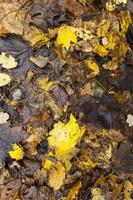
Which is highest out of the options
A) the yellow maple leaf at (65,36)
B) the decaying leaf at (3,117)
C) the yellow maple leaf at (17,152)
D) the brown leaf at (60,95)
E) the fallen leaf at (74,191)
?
the yellow maple leaf at (65,36)

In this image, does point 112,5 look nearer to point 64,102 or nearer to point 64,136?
point 64,102

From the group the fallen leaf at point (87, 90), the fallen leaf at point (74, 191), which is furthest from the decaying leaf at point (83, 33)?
the fallen leaf at point (74, 191)

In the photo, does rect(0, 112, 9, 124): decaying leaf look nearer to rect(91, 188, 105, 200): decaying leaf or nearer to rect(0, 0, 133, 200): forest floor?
rect(0, 0, 133, 200): forest floor

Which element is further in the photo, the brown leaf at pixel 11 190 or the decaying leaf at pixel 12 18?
the decaying leaf at pixel 12 18

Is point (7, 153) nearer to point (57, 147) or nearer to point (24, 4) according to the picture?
point (57, 147)

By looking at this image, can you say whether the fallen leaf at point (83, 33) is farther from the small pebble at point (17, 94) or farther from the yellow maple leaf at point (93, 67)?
the small pebble at point (17, 94)

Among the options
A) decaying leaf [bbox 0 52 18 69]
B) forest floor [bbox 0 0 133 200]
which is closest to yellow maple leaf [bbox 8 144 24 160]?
forest floor [bbox 0 0 133 200]

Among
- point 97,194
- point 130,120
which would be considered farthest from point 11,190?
point 130,120
